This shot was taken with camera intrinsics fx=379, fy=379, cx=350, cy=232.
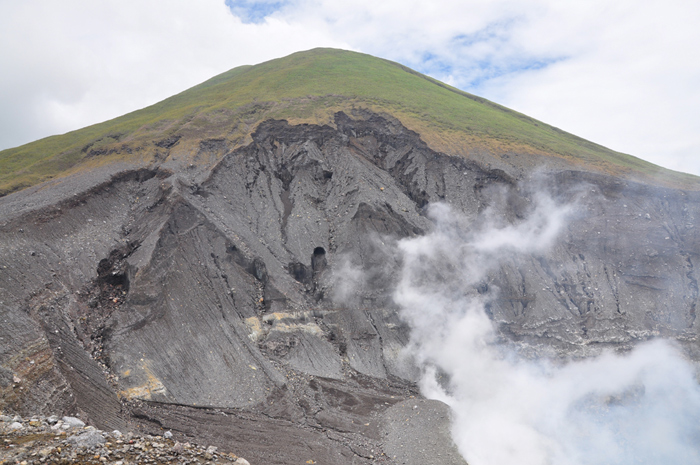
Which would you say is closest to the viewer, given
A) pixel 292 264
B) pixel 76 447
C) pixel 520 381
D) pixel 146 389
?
pixel 76 447

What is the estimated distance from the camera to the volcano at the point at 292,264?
19609mm

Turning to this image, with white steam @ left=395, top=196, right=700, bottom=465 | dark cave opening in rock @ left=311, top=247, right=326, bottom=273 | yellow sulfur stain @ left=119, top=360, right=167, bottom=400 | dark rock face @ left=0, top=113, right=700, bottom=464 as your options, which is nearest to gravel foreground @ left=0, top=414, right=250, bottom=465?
dark rock face @ left=0, top=113, right=700, bottom=464

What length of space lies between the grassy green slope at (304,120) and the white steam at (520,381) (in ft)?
40.1

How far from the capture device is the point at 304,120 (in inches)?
1709

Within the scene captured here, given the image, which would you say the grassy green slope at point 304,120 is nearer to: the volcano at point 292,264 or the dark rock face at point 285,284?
the volcano at point 292,264

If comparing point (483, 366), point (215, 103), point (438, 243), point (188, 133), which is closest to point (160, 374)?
point (483, 366)

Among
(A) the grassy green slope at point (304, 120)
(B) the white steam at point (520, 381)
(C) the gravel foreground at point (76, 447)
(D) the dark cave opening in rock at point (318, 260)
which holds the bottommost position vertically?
(B) the white steam at point (520, 381)

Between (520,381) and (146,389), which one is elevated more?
(146,389)

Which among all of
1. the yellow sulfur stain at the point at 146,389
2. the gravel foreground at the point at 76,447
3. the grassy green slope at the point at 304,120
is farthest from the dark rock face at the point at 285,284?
Result: the gravel foreground at the point at 76,447

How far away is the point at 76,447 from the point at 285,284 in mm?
20605

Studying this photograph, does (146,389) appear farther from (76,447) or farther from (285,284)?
(285,284)

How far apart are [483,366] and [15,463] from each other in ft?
87.5

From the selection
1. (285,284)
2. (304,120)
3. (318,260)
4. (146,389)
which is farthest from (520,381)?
(304,120)

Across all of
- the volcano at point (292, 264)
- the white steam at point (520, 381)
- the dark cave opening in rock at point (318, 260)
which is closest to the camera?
the volcano at point (292, 264)
